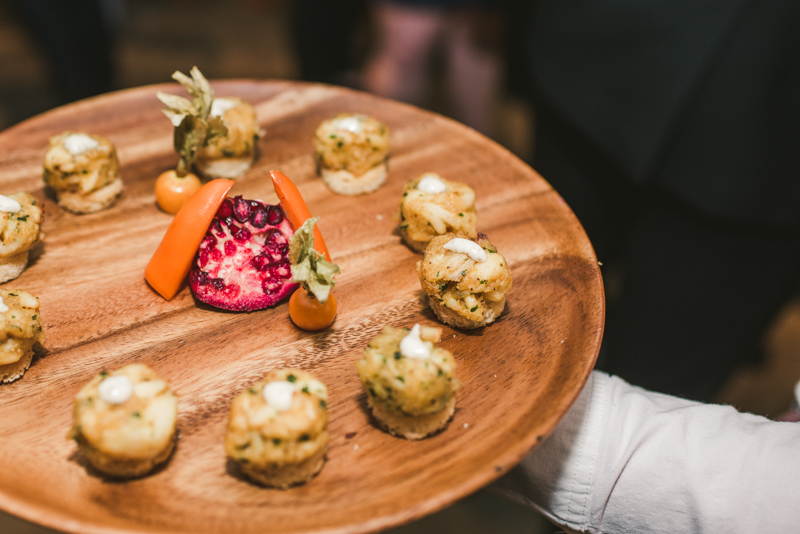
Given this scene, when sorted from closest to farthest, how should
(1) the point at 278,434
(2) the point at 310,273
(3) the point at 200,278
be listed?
(1) the point at 278,434 → (2) the point at 310,273 → (3) the point at 200,278

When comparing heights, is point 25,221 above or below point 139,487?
above

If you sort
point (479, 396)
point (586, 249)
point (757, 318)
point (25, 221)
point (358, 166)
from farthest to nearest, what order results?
point (757, 318)
point (358, 166)
point (586, 249)
point (25, 221)
point (479, 396)

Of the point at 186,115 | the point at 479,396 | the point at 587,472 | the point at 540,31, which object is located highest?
the point at 540,31

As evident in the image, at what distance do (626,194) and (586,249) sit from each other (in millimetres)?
1197

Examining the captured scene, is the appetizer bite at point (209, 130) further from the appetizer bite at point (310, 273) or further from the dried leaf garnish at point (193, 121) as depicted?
the appetizer bite at point (310, 273)

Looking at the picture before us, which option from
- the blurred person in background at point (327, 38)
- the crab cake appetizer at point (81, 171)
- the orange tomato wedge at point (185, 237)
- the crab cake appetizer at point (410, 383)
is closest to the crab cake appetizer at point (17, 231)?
the crab cake appetizer at point (81, 171)

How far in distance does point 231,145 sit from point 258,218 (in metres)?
0.56

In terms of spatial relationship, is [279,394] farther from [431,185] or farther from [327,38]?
[327,38]

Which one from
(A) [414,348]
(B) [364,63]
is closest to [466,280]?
(A) [414,348]

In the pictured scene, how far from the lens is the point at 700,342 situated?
10.5 ft

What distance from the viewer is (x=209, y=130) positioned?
2.29 meters

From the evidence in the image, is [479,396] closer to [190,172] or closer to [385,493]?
[385,493]

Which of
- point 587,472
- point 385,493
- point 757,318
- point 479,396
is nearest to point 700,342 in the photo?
point 757,318

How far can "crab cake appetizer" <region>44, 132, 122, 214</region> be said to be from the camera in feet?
7.09
